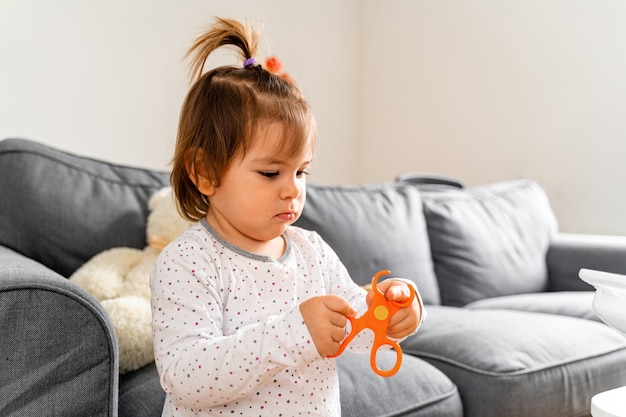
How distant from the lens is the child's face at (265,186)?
108cm

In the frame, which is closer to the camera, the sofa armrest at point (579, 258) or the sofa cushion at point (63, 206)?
the sofa cushion at point (63, 206)

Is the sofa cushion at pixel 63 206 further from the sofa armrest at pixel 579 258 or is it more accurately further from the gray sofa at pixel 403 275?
the sofa armrest at pixel 579 258

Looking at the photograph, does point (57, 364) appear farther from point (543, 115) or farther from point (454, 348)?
point (543, 115)

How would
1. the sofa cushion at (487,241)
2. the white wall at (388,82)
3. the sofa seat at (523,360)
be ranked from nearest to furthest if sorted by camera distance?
the sofa seat at (523,360) → the sofa cushion at (487,241) → the white wall at (388,82)

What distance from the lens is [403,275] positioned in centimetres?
212

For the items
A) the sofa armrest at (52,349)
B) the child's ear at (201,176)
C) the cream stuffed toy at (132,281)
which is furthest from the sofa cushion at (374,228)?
the sofa armrest at (52,349)

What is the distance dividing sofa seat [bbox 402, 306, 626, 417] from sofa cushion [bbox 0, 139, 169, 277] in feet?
2.43

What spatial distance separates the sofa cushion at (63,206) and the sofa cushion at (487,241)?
101cm

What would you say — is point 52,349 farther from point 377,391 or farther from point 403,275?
point 403,275

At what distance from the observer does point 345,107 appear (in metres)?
3.64

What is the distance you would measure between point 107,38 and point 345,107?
1.42 metres

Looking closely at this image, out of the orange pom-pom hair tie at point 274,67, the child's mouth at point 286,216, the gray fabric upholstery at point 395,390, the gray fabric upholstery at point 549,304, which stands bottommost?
the gray fabric upholstery at point 549,304

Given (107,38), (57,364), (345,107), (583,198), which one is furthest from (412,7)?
(57,364)

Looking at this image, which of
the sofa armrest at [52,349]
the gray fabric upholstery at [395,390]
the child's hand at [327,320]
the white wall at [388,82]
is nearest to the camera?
A: the child's hand at [327,320]
